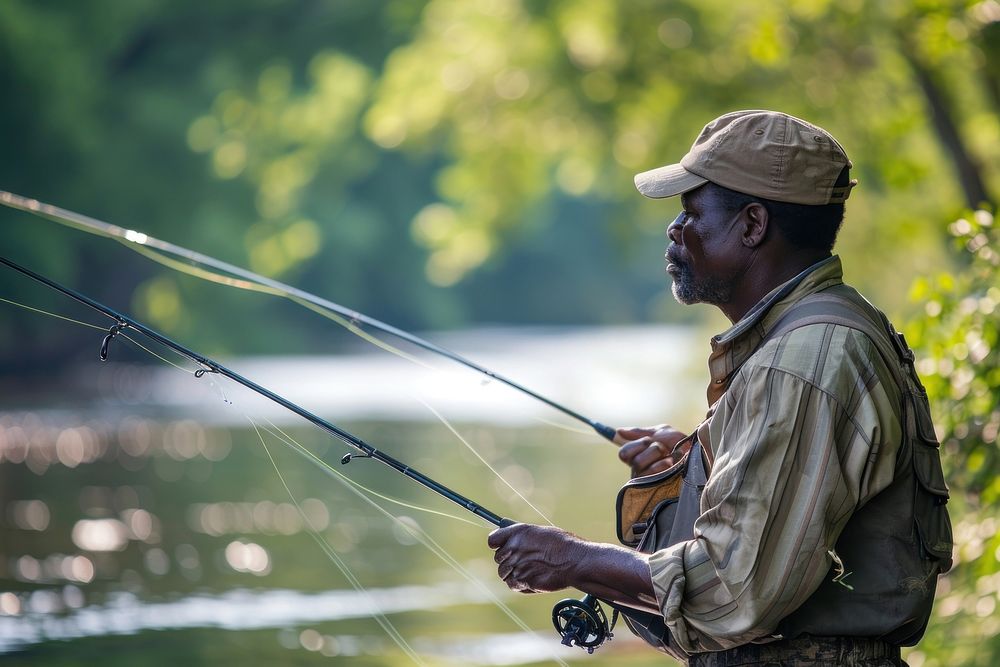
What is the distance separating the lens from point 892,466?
214cm

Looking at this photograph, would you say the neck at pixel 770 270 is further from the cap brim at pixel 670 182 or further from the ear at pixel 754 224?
the cap brim at pixel 670 182

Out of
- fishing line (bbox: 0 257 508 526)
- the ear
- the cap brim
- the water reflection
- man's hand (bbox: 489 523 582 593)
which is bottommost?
the water reflection

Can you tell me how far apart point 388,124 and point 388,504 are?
10.2 feet

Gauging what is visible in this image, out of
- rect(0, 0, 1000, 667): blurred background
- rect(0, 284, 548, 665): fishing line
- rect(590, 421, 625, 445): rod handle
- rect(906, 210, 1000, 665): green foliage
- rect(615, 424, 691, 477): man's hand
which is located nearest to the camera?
rect(615, 424, 691, 477): man's hand

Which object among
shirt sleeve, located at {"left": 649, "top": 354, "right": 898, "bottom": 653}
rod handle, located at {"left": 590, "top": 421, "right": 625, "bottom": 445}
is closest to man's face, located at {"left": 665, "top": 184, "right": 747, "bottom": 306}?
shirt sleeve, located at {"left": 649, "top": 354, "right": 898, "bottom": 653}

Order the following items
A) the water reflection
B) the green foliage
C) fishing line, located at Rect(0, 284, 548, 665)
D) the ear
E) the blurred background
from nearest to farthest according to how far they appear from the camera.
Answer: the ear
fishing line, located at Rect(0, 284, 548, 665)
the green foliage
the blurred background
the water reflection

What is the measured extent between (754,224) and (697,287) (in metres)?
0.15

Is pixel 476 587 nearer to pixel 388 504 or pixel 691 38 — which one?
pixel 388 504

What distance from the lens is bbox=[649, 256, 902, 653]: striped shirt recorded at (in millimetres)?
2074

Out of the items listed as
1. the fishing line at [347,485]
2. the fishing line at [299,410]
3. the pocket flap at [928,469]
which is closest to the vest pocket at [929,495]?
the pocket flap at [928,469]

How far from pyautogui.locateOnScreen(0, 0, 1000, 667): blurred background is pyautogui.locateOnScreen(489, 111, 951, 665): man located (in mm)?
1225

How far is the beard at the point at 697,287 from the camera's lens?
237cm

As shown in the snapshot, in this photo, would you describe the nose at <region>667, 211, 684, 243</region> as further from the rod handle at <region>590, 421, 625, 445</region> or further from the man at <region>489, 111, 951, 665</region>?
the rod handle at <region>590, 421, 625, 445</region>

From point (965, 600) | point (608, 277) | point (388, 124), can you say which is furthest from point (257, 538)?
point (608, 277)
